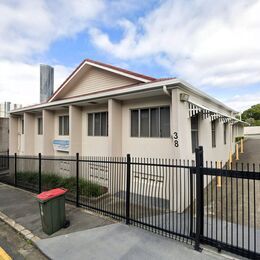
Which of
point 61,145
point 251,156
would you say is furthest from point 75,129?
point 251,156

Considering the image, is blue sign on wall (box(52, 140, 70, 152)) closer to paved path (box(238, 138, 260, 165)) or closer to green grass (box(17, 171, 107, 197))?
green grass (box(17, 171, 107, 197))

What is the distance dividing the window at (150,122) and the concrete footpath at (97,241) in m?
3.72

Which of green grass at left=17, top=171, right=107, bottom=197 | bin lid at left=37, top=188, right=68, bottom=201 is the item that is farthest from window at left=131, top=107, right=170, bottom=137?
bin lid at left=37, top=188, right=68, bottom=201

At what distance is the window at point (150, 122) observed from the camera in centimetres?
719

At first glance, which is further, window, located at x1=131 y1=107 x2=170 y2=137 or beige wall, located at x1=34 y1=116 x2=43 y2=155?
beige wall, located at x1=34 y1=116 x2=43 y2=155

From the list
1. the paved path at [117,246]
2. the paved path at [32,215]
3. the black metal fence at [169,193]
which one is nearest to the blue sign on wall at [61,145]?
the black metal fence at [169,193]

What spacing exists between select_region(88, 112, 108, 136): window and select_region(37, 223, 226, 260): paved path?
5543 mm

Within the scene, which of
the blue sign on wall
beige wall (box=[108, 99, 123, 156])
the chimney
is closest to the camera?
beige wall (box=[108, 99, 123, 156])

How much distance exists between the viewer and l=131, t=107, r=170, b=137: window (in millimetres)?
7191

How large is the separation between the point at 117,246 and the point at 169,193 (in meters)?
1.71

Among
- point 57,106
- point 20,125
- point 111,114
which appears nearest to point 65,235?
point 111,114

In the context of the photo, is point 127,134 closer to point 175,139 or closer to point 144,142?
point 144,142

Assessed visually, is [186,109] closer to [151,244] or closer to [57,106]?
[151,244]

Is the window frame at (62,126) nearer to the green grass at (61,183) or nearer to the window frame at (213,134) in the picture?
the green grass at (61,183)
